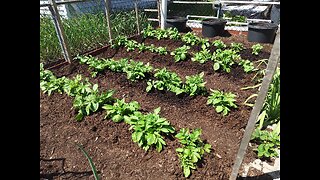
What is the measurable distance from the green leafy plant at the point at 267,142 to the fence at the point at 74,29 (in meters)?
3.63

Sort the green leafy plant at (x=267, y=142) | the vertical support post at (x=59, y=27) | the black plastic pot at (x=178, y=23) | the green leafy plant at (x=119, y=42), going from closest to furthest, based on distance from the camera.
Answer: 1. the green leafy plant at (x=267, y=142)
2. the vertical support post at (x=59, y=27)
3. the green leafy plant at (x=119, y=42)
4. the black plastic pot at (x=178, y=23)

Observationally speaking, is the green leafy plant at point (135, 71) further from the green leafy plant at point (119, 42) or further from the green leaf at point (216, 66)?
the green leafy plant at point (119, 42)

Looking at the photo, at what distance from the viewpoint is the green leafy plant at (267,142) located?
252 centimetres

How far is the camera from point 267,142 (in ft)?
8.83

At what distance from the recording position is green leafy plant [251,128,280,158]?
8.28ft

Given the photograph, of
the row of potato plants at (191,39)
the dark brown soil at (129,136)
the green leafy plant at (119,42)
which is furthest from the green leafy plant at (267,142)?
the green leafy plant at (119,42)

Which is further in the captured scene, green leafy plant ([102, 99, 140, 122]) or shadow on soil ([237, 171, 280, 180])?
green leafy plant ([102, 99, 140, 122])

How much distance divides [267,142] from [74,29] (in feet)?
15.4

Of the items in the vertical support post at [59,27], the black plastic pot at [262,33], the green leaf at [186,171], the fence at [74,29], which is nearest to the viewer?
the green leaf at [186,171]

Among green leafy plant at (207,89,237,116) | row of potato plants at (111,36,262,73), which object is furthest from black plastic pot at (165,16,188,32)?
green leafy plant at (207,89,237,116)

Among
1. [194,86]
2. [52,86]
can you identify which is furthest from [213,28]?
[52,86]

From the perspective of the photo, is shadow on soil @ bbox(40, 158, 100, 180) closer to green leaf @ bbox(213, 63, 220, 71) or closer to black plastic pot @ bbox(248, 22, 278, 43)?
green leaf @ bbox(213, 63, 220, 71)

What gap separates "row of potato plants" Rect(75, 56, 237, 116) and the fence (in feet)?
3.15
